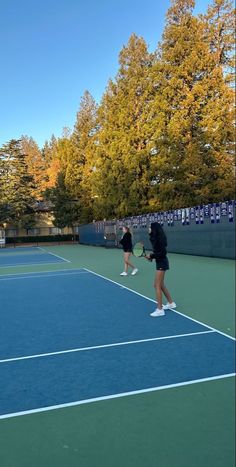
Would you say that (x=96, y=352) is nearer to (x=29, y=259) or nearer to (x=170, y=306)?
(x=170, y=306)

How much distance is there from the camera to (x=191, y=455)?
2598mm

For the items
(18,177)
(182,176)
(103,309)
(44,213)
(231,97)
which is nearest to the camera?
(231,97)

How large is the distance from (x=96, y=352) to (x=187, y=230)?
5546mm

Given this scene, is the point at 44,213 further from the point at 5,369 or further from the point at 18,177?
the point at 5,369

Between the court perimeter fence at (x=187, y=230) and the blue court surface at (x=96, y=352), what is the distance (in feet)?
3.13

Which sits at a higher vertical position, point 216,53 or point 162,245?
point 216,53

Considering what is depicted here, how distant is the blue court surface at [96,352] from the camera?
416cm

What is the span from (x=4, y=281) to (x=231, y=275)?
13351 millimetres

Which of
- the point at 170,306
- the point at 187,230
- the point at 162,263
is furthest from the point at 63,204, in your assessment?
the point at 162,263

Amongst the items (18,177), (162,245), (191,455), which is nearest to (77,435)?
(191,455)

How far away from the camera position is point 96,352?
5473 millimetres

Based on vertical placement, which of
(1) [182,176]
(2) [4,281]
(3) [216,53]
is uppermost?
(1) [182,176]

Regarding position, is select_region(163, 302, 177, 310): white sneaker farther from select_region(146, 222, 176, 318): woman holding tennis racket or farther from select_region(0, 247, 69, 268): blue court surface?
select_region(0, 247, 69, 268): blue court surface

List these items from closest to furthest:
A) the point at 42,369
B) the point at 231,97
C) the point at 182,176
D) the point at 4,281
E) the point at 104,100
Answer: the point at 231,97 < the point at 42,369 < the point at 4,281 < the point at 182,176 < the point at 104,100
